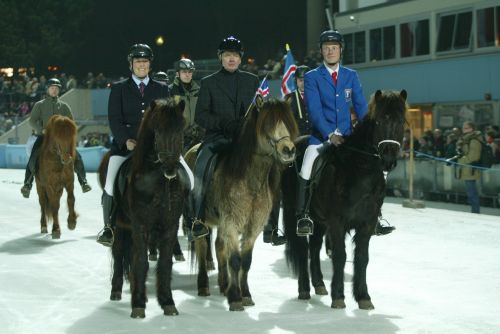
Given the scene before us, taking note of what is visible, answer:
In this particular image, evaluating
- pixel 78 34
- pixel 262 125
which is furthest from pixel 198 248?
pixel 78 34

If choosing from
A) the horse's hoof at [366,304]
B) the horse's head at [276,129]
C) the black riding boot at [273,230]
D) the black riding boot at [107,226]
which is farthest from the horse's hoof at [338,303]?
the black riding boot at [107,226]

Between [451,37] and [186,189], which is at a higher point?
[451,37]

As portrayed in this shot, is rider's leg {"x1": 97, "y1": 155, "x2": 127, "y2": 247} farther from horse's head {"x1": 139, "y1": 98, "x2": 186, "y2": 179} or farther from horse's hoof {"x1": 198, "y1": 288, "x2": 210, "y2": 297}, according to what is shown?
horse's head {"x1": 139, "y1": 98, "x2": 186, "y2": 179}

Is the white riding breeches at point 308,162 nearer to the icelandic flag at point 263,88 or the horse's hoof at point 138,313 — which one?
the icelandic flag at point 263,88

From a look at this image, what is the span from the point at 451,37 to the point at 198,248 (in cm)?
2328

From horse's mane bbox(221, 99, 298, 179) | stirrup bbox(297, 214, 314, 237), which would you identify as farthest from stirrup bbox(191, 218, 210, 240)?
stirrup bbox(297, 214, 314, 237)

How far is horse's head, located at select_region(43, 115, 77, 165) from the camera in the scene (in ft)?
51.6

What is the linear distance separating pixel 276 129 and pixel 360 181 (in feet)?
3.44

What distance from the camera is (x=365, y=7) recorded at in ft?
122

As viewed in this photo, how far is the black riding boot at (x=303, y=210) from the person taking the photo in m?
9.95

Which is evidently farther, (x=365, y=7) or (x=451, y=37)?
(x=365, y=7)

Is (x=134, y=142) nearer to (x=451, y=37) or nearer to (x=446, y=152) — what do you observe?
(x=446, y=152)

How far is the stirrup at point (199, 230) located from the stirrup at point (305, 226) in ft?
3.13

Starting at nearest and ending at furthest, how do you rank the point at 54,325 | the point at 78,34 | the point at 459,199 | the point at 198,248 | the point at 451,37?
the point at 54,325 → the point at 198,248 → the point at 459,199 → the point at 451,37 → the point at 78,34
